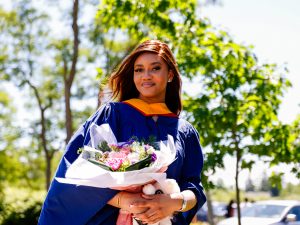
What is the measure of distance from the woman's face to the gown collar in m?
0.05

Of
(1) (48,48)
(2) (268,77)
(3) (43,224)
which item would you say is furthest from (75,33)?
(1) (48,48)

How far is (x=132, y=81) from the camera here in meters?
2.90

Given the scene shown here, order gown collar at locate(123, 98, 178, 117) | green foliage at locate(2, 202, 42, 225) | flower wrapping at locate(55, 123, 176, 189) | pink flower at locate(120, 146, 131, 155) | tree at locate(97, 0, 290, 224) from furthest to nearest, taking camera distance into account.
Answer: green foliage at locate(2, 202, 42, 225) → tree at locate(97, 0, 290, 224) → gown collar at locate(123, 98, 178, 117) → pink flower at locate(120, 146, 131, 155) → flower wrapping at locate(55, 123, 176, 189)

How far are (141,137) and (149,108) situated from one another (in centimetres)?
22

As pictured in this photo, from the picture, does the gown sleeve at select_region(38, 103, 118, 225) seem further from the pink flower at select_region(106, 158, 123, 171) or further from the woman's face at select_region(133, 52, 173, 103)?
the woman's face at select_region(133, 52, 173, 103)

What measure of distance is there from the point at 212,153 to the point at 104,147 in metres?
4.46

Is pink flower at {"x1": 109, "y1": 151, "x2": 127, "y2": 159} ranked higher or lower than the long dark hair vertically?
lower

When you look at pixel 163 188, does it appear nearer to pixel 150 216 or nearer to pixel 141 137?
pixel 150 216

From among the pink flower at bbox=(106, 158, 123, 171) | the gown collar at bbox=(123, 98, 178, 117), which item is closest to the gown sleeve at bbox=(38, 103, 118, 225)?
the pink flower at bbox=(106, 158, 123, 171)

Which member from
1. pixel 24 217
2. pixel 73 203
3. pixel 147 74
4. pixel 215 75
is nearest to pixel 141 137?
pixel 147 74

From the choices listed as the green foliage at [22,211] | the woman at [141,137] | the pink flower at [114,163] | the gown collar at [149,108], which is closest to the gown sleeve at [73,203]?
the woman at [141,137]

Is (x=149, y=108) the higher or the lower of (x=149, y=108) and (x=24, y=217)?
the higher

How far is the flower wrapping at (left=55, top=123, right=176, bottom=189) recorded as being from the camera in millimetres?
2223

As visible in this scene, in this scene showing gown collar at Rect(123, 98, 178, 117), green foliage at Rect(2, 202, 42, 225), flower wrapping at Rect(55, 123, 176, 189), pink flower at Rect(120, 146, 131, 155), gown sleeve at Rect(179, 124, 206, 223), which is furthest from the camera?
green foliage at Rect(2, 202, 42, 225)
